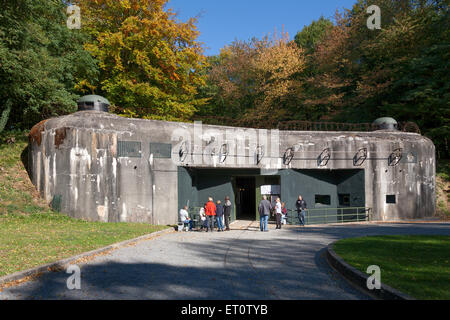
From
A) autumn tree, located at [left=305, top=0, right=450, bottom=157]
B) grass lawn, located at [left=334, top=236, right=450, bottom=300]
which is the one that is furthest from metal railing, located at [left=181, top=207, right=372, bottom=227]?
autumn tree, located at [left=305, top=0, right=450, bottom=157]

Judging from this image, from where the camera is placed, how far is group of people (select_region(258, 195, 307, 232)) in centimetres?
1568

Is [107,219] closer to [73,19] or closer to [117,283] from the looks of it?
[117,283]

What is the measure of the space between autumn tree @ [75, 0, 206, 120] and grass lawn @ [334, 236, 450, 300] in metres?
18.2

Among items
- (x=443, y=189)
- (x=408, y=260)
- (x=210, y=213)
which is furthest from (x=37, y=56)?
(x=443, y=189)

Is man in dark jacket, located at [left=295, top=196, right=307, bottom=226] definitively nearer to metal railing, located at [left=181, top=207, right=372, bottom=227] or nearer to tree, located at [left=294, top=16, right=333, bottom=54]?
metal railing, located at [left=181, top=207, right=372, bottom=227]

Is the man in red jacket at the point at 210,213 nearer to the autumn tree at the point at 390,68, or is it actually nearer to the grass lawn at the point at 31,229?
the grass lawn at the point at 31,229

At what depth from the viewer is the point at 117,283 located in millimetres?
6527

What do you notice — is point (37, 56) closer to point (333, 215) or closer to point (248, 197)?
point (248, 197)

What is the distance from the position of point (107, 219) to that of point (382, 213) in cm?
1623

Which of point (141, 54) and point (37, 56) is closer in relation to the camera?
point (37, 56)

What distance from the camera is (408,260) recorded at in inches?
314

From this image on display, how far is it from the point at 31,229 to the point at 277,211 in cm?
1093

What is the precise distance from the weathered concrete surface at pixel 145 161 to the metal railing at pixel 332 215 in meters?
0.72
